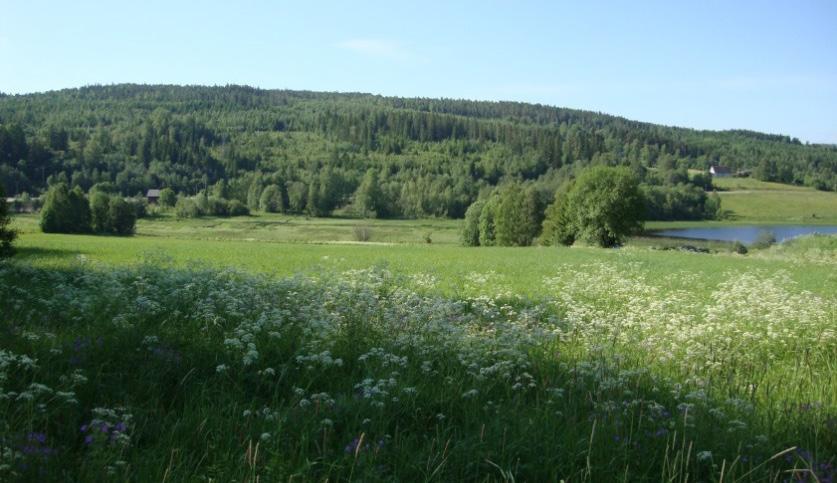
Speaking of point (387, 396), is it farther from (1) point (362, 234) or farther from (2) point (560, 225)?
(1) point (362, 234)

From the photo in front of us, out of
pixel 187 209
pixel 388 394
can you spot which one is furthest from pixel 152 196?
pixel 388 394

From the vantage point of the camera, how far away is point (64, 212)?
261 feet

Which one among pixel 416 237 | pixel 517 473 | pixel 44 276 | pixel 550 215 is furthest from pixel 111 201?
pixel 517 473

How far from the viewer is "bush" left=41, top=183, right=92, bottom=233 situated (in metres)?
78.8

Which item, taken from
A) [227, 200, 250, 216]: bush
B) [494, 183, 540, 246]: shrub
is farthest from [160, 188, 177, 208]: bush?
[494, 183, 540, 246]: shrub

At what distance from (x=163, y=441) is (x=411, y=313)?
4650 millimetres

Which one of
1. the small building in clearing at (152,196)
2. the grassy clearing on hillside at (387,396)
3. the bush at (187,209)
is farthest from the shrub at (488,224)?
the small building in clearing at (152,196)

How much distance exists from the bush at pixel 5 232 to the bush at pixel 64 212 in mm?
65631

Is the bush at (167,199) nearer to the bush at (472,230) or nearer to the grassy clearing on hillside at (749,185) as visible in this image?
the bush at (472,230)

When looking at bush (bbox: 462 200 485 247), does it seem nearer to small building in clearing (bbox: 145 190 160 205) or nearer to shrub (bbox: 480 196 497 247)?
shrub (bbox: 480 196 497 247)

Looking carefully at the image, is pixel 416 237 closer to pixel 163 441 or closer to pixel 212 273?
pixel 212 273

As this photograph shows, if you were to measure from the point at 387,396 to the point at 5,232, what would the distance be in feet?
73.3

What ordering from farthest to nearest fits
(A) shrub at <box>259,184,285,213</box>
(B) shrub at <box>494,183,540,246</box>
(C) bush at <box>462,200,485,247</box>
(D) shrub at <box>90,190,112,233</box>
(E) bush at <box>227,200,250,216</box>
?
(A) shrub at <box>259,184,285,213</box>, (E) bush at <box>227,200,250,216</box>, (C) bush at <box>462,200,485,247</box>, (D) shrub at <box>90,190,112,233</box>, (B) shrub at <box>494,183,540,246</box>

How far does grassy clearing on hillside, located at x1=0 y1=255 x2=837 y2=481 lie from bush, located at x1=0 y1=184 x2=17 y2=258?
1489 centimetres
